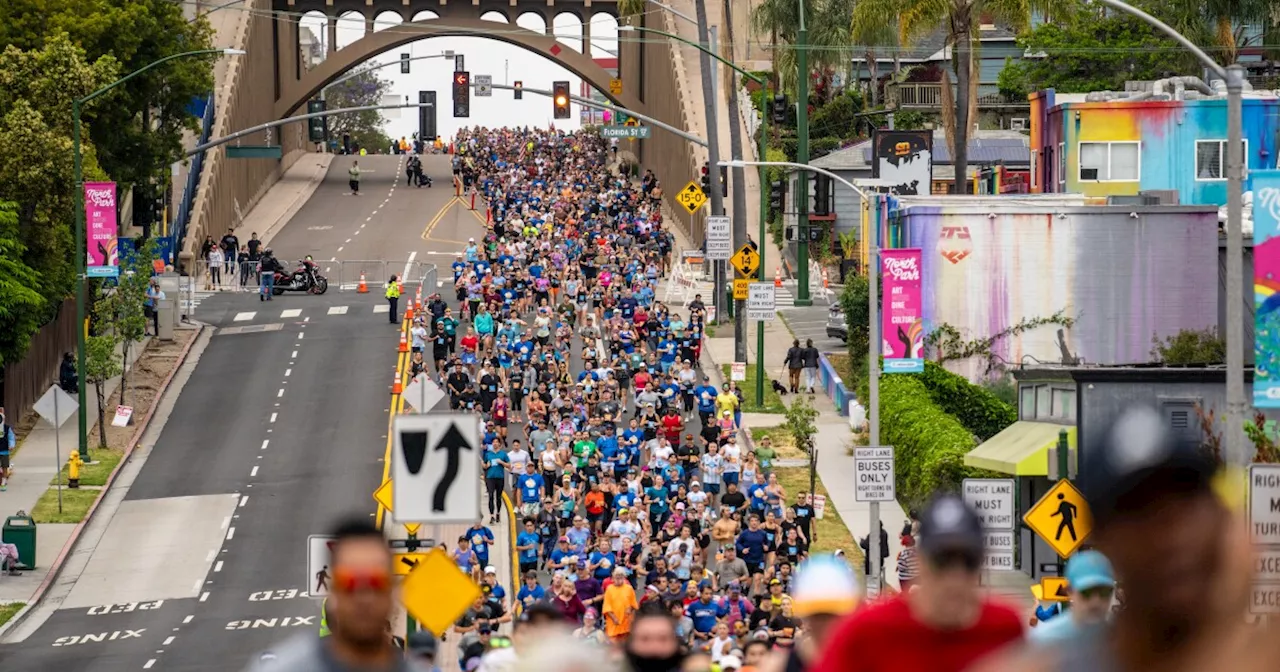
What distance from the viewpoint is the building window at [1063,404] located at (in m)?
Answer: 31.4

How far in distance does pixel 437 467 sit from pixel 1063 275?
105 ft

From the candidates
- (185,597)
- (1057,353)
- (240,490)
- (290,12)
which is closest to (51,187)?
(240,490)

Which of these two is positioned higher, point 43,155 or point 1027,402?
point 43,155

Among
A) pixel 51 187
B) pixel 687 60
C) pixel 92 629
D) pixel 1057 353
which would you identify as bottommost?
pixel 92 629

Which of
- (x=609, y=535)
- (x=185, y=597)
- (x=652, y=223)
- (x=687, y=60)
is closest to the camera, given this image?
(x=609, y=535)

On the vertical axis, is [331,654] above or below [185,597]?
above

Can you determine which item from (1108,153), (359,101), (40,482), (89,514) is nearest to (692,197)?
(1108,153)

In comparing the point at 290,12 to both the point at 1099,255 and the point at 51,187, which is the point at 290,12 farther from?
the point at 1099,255

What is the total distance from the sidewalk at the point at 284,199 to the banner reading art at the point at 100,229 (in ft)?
110

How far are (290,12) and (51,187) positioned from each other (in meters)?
52.5

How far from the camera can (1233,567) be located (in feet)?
12.8

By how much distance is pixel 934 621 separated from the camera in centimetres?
504

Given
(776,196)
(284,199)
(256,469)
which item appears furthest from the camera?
(284,199)

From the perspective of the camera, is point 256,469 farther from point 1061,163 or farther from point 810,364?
point 1061,163
